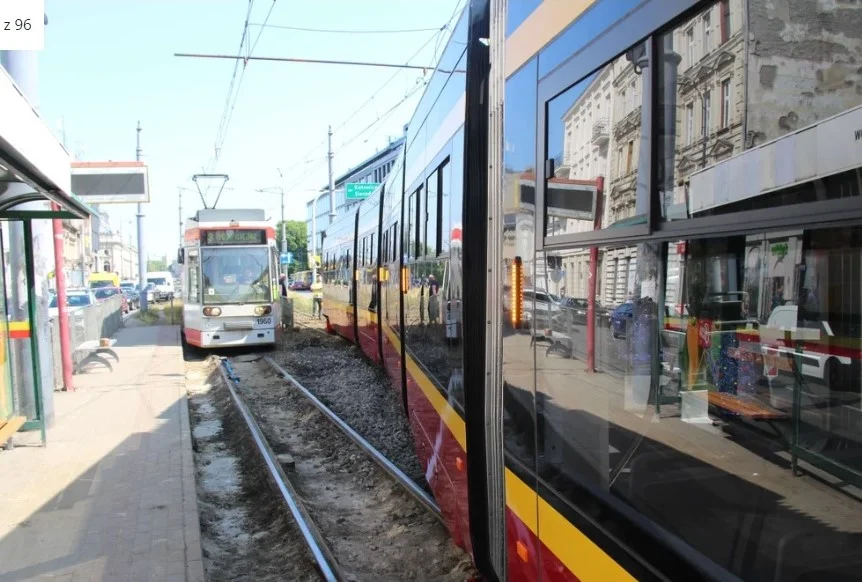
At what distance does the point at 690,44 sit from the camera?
1.85 m

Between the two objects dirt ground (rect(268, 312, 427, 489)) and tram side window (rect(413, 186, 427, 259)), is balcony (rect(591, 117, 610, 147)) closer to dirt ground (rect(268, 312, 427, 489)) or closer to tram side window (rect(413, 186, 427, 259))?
tram side window (rect(413, 186, 427, 259))

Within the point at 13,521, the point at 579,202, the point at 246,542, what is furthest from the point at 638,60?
the point at 13,521

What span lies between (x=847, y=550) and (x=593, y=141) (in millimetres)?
1356

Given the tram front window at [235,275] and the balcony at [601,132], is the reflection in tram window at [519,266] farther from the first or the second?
the tram front window at [235,275]

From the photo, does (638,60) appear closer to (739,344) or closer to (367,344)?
(739,344)

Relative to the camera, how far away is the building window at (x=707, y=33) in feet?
5.78

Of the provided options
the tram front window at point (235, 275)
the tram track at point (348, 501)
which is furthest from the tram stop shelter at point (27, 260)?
the tram front window at point (235, 275)

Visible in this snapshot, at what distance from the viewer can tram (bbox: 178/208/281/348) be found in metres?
17.7

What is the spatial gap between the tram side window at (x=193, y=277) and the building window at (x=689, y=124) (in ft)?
55.7

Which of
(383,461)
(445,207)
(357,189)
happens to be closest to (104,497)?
(383,461)

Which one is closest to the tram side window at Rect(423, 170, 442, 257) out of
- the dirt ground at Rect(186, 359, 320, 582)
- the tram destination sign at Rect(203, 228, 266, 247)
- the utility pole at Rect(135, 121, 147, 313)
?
the dirt ground at Rect(186, 359, 320, 582)

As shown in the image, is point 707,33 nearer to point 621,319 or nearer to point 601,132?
point 601,132

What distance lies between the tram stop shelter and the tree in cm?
10068

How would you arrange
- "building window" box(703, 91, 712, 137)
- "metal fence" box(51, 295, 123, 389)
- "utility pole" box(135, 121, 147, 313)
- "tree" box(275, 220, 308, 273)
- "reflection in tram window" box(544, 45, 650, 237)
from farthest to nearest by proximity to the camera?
"tree" box(275, 220, 308, 273), "utility pole" box(135, 121, 147, 313), "metal fence" box(51, 295, 123, 389), "reflection in tram window" box(544, 45, 650, 237), "building window" box(703, 91, 712, 137)
